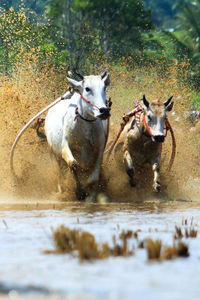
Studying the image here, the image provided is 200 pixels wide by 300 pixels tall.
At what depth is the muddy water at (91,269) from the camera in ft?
13.6

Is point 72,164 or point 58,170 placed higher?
point 72,164

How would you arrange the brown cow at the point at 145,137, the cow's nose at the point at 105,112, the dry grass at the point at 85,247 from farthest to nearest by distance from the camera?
the brown cow at the point at 145,137
the cow's nose at the point at 105,112
the dry grass at the point at 85,247

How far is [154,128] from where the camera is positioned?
11000 millimetres

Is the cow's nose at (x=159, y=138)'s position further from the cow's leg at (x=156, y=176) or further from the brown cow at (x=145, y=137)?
the cow's leg at (x=156, y=176)

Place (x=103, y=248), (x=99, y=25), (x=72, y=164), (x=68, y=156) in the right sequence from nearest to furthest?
(x=103, y=248) < (x=72, y=164) < (x=68, y=156) < (x=99, y=25)

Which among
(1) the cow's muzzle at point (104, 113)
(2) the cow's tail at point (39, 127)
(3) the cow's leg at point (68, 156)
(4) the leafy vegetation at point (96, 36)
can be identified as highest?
(4) the leafy vegetation at point (96, 36)

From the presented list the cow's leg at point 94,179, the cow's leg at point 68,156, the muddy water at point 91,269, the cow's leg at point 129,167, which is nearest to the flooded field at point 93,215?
the muddy water at point 91,269

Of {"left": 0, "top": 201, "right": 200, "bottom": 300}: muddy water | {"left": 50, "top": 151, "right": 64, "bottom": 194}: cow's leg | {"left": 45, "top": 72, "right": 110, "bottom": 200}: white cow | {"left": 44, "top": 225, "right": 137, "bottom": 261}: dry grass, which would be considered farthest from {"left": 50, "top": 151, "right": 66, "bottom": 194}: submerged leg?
{"left": 44, "top": 225, "right": 137, "bottom": 261}: dry grass

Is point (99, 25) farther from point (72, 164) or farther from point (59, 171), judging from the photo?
point (72, 164)

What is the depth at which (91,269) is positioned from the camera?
486cm

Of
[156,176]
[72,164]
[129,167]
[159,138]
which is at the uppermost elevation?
[159,138]

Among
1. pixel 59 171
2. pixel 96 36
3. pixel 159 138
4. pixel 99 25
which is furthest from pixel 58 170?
pixel 99 25

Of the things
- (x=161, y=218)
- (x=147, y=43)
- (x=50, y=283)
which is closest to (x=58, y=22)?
(x=147, y=43)

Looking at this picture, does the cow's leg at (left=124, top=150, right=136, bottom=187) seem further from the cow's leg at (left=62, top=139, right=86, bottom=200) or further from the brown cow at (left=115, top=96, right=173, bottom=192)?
the cow's leg at (left=62, top=139, right=86, bottom=200)
